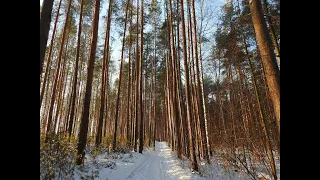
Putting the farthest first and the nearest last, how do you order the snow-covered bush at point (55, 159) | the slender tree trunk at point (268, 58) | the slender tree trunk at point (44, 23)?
the snow-covered bush at point (55, 159) < the slender tree trunk at point (268, 58) < the slender tree trunk at point (44, 23)

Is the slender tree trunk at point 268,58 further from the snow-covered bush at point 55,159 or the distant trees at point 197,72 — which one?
the snow-covered bush at point 55,159

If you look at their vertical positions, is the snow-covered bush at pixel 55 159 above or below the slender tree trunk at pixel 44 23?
below

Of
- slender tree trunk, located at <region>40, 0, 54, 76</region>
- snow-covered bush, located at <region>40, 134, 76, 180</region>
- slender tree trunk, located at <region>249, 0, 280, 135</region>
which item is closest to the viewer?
slender tree trunk, located at <region>40, 0, 54, 76</region>

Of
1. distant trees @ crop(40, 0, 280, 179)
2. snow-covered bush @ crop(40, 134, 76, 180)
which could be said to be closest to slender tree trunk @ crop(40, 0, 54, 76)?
distant trees @ crop(40, 0, 280, 179)

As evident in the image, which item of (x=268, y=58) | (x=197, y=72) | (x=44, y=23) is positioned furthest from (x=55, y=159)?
(x=197, y=72)

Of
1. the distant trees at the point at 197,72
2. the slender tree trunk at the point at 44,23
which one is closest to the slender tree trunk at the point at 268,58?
the distant trees at the point at 197,72

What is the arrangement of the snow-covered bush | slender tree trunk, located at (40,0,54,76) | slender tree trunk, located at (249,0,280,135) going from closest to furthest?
slender tree trunk, located at (40,0,54,76) → slender tree trunk, located at (249,0,280,135) → the snow-covered bush

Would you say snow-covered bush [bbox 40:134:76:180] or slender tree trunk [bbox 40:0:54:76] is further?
snow-covered bush [bbox 40:134:76:180]

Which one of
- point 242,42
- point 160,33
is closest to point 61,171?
point 242,42

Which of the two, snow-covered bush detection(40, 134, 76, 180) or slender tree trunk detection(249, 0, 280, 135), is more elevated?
slender tree trunk detection(249, 0, 280, 135)

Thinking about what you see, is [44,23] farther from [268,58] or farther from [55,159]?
[268,58]

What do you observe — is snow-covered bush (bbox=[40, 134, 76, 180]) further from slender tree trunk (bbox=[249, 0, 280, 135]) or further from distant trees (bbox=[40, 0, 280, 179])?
slender tree trunk (bbox=[249, 0, 280, 135])
